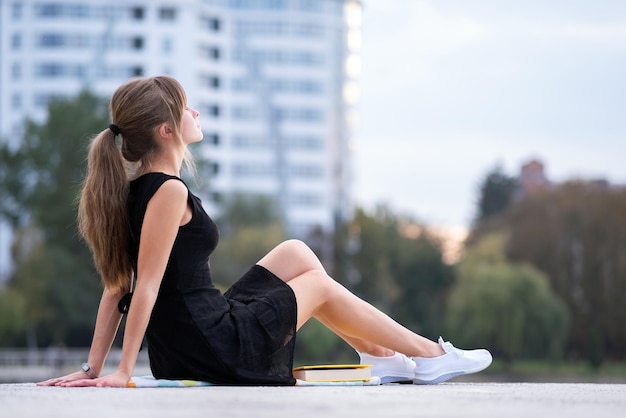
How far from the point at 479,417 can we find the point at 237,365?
1835mm

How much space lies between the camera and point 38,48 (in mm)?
71312

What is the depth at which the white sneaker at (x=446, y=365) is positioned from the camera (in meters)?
5.52

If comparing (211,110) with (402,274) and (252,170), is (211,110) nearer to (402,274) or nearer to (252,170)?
(252,170)

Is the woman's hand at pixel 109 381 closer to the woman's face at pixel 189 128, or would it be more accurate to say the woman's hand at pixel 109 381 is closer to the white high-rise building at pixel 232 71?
the woman's face at pixel 189 128

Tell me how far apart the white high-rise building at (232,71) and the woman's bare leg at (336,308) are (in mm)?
64686

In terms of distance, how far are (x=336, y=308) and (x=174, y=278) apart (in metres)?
0.71

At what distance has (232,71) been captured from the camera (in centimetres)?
7712

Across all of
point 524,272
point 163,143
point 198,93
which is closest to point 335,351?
point 524,272

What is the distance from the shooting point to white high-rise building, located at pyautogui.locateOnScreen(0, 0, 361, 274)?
235ft

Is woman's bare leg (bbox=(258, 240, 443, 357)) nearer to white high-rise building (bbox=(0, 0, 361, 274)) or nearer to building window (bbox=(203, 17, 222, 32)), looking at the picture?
white high-rise building (bbox=(0, 0, 361, 274))

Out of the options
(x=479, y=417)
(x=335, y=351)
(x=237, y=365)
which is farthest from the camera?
(x=335, y=351)

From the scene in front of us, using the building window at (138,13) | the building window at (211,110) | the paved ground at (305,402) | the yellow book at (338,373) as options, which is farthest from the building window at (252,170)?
the paved ground at (305,402)

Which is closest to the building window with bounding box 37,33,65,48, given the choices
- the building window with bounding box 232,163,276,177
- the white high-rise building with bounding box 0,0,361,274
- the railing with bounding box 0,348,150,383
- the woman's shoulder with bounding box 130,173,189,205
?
the white high-rise building with bounding box 0,0,361,274

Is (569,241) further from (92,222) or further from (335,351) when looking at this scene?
(92,222)
